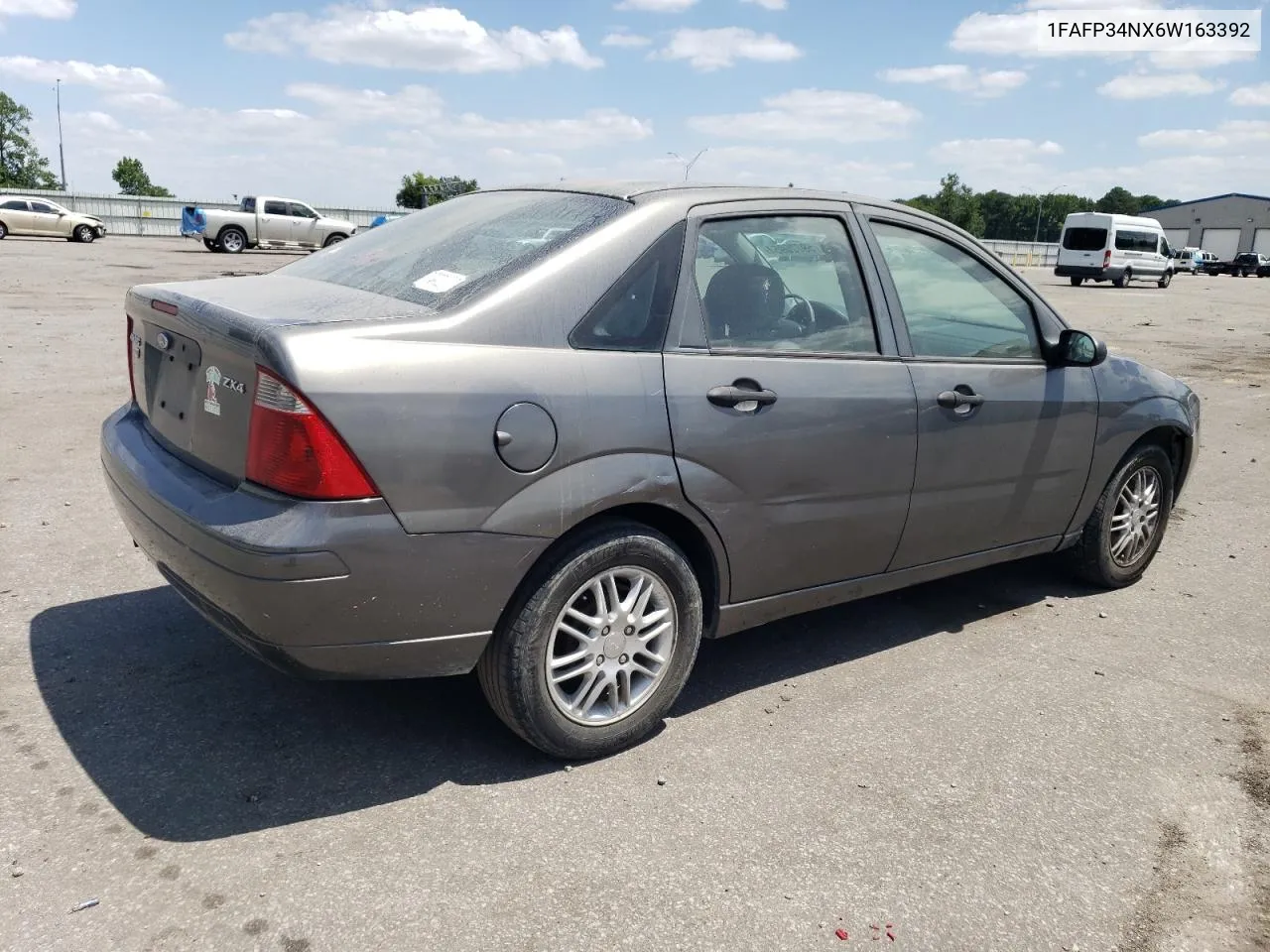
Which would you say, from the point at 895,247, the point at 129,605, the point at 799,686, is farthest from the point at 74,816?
the point at 895,247

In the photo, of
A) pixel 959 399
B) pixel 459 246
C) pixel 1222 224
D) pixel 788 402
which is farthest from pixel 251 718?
pixel 1222 224

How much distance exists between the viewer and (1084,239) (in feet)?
134

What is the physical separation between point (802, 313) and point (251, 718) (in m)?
2.26

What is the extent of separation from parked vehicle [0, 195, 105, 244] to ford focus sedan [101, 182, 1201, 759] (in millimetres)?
35682

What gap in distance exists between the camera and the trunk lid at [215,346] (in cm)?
279

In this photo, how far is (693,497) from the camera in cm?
321

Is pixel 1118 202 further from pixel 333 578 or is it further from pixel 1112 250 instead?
pixel 333 578

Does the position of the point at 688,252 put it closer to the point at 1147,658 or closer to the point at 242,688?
the point at 242,688

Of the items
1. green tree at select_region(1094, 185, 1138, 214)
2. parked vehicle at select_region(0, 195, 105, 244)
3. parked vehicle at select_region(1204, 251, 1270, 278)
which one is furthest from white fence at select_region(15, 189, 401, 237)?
green tree at select_region(1094, 185, 1138, 214)

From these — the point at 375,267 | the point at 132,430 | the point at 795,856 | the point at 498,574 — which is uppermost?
the point at 375,267

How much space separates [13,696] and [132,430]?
3.06 ft

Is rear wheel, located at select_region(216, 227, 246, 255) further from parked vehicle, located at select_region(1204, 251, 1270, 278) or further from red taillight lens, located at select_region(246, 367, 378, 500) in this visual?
parked vehicle, located at select_region(1204, 251, 1270, 278)

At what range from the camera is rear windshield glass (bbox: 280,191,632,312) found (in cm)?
310

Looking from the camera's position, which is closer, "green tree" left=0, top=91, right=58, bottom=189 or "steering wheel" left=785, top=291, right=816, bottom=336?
"steering wheel" left=785, top=291, right=816, bottom=336
